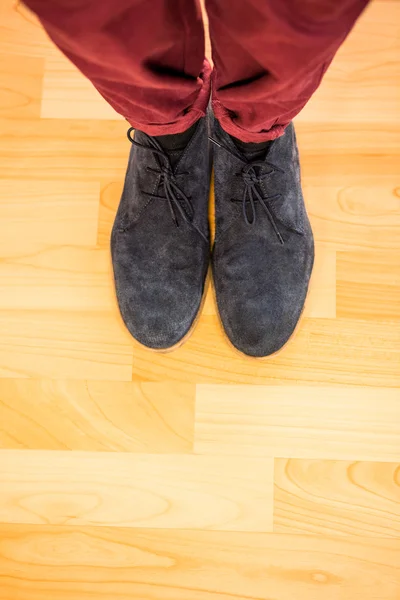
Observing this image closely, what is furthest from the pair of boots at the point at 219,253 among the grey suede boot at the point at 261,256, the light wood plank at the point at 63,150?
the light wood plank at the point at 63,150

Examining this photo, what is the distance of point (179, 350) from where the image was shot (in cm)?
87

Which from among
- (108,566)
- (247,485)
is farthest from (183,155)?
Result: (108,566)

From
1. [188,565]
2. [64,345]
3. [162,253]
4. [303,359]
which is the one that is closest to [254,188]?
[162,253]

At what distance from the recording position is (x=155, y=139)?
28.9 inches

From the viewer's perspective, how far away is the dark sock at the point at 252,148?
74cm

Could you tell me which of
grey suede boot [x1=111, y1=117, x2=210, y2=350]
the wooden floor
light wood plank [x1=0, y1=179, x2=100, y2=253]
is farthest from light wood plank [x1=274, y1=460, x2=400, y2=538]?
light wood plank [x1=0, y1=179, x2=100, y2=253]

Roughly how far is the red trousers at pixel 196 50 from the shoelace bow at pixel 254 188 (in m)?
0.15

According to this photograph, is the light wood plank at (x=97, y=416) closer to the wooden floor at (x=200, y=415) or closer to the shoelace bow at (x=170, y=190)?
the wooden floor at (x=200, y=415)

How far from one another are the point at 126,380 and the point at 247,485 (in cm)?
24

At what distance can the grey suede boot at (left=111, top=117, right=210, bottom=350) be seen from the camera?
2.67 feet

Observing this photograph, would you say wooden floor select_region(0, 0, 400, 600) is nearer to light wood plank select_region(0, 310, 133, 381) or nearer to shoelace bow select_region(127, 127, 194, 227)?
light wood plank select_region(0, 310, 133, 381)

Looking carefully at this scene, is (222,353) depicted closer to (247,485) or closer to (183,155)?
(247,485)

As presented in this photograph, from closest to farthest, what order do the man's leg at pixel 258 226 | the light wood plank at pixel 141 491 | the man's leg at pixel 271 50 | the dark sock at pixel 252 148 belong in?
the man's leg at pixel 271 50
the man's leg at pixel 258 226
the dark sock at pixel 252 148
the light wood plank at pixel 141 491

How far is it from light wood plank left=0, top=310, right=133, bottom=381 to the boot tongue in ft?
0.88
